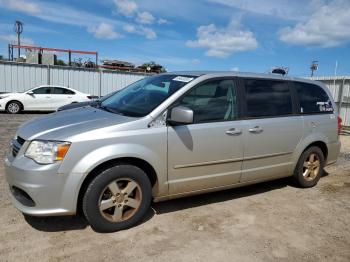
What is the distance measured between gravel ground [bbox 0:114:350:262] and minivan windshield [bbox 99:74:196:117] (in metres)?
1.29

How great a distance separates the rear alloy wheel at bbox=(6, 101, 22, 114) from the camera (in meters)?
15.1

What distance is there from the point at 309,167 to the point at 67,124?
3827mm

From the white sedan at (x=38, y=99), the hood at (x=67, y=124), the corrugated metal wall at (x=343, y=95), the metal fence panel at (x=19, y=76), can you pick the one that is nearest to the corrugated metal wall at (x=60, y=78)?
the metal fence panel at (x=19, y=76)

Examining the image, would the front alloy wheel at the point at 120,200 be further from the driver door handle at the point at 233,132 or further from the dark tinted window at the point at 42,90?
the dark tinted window at the point at 42,90

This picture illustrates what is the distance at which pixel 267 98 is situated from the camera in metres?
4.90

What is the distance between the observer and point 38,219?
3.92 m

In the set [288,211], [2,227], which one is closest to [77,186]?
[2,227]

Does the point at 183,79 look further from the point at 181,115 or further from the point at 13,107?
the point at 13,107

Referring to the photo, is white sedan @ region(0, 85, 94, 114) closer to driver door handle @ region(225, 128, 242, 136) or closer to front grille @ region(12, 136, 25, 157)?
front grille @ region(12, 136, 25, 157)

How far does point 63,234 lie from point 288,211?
111 inches

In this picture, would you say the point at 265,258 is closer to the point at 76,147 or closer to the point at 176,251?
the point at 176,251

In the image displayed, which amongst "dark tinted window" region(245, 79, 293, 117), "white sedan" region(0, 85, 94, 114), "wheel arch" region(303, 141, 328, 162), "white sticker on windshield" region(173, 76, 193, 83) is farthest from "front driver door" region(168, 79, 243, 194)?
"white sedan" region(0, 85, 94, 114)

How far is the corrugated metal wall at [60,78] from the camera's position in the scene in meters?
18.2

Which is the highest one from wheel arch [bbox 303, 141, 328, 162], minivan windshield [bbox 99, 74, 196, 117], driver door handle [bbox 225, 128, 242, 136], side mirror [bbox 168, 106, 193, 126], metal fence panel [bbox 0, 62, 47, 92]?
metal fence panel [bbox 0, 62, 47, 92]
